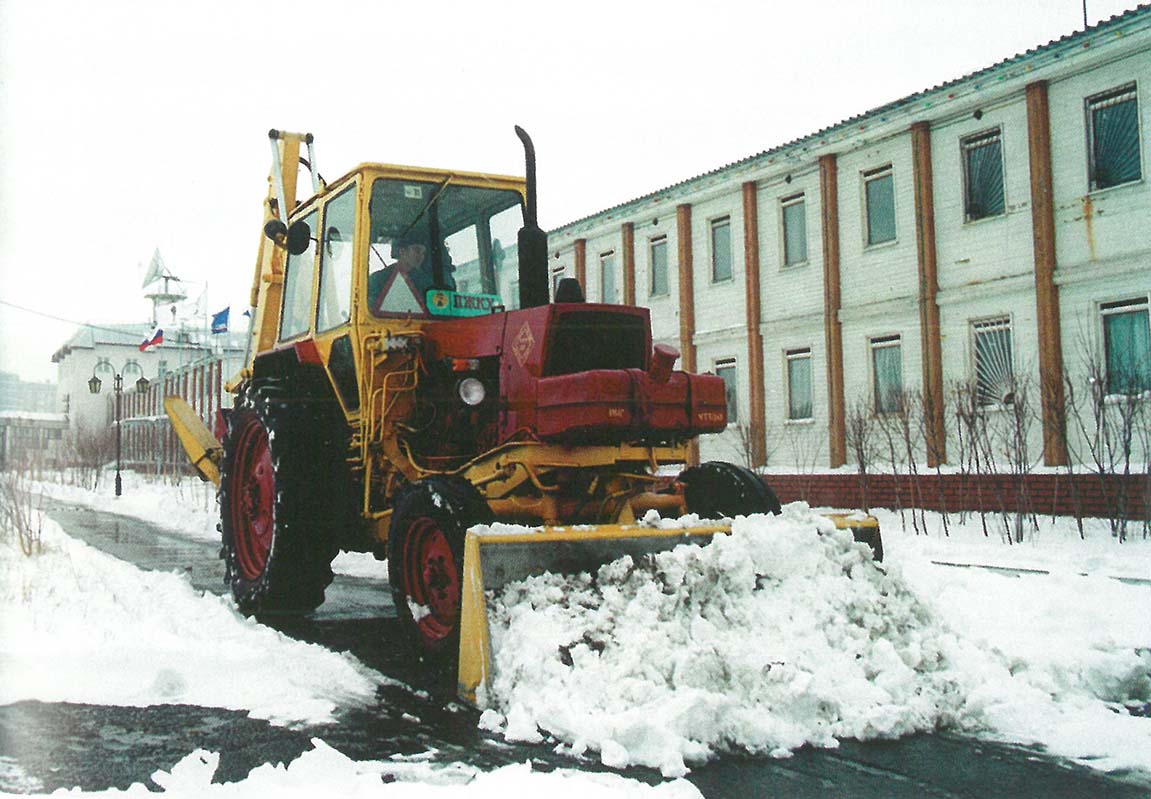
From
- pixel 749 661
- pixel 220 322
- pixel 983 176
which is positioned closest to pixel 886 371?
pixel 983 176

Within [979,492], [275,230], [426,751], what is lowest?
[426,751]

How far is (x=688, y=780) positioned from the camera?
3994 mm

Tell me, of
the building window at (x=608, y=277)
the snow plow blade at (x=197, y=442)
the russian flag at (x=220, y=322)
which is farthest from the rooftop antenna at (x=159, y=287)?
the snow plow blade at (x=197, y=442)

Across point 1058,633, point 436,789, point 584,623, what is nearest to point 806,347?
point 1058,633

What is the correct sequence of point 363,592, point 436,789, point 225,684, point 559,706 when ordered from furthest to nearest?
point 363,592
point 225,684
point 559,706
point 436,789

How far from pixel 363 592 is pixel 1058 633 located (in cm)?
558

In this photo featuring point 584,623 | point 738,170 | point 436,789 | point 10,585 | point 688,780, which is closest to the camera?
point 436,789

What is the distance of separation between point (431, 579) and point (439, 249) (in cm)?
238

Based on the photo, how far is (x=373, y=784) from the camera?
3.73 m

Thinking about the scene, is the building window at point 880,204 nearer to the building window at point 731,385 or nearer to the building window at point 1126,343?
the building window at point 731,385

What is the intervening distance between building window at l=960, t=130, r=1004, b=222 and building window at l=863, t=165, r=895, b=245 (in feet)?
4.79

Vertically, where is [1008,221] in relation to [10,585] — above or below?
above

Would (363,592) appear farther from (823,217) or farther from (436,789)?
(823,217)

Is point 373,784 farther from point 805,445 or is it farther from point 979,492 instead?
point 805,445
